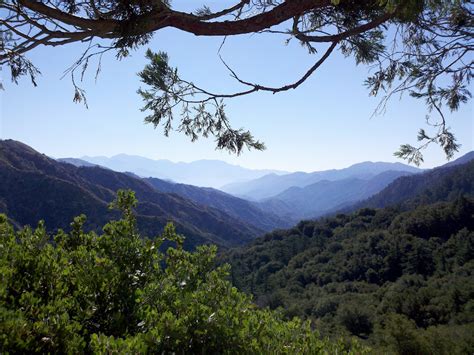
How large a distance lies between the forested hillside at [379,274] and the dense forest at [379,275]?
111 millimetres

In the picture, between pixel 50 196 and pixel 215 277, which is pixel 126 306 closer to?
pixel 215 277

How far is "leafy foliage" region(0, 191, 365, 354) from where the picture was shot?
1550mm

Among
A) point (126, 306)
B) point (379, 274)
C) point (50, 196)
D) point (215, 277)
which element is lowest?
point (379, 274)

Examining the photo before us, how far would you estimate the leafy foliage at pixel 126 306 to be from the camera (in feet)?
5.08

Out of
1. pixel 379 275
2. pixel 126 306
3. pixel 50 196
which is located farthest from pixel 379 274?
pixel 126 306

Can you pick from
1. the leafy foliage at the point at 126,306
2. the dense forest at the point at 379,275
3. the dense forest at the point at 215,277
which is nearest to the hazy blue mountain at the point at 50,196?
the dense forest at the point at 215,277

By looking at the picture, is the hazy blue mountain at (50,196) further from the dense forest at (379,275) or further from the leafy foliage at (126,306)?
the leafy foliage at (126,306)

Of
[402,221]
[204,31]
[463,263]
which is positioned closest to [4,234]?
[204,31]

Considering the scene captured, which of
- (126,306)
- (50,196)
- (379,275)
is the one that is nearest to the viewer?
(126,306)

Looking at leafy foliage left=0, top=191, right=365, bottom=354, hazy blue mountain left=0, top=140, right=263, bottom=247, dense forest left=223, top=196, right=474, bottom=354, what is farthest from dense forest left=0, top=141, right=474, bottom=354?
hazy blue mountain left=0, top=140, right=263, bottom=247

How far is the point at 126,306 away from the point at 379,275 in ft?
192

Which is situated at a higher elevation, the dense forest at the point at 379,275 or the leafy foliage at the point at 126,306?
the leafy foliage at the point at 126,306

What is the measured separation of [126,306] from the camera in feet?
6.40

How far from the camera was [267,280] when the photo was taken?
6241 cm
